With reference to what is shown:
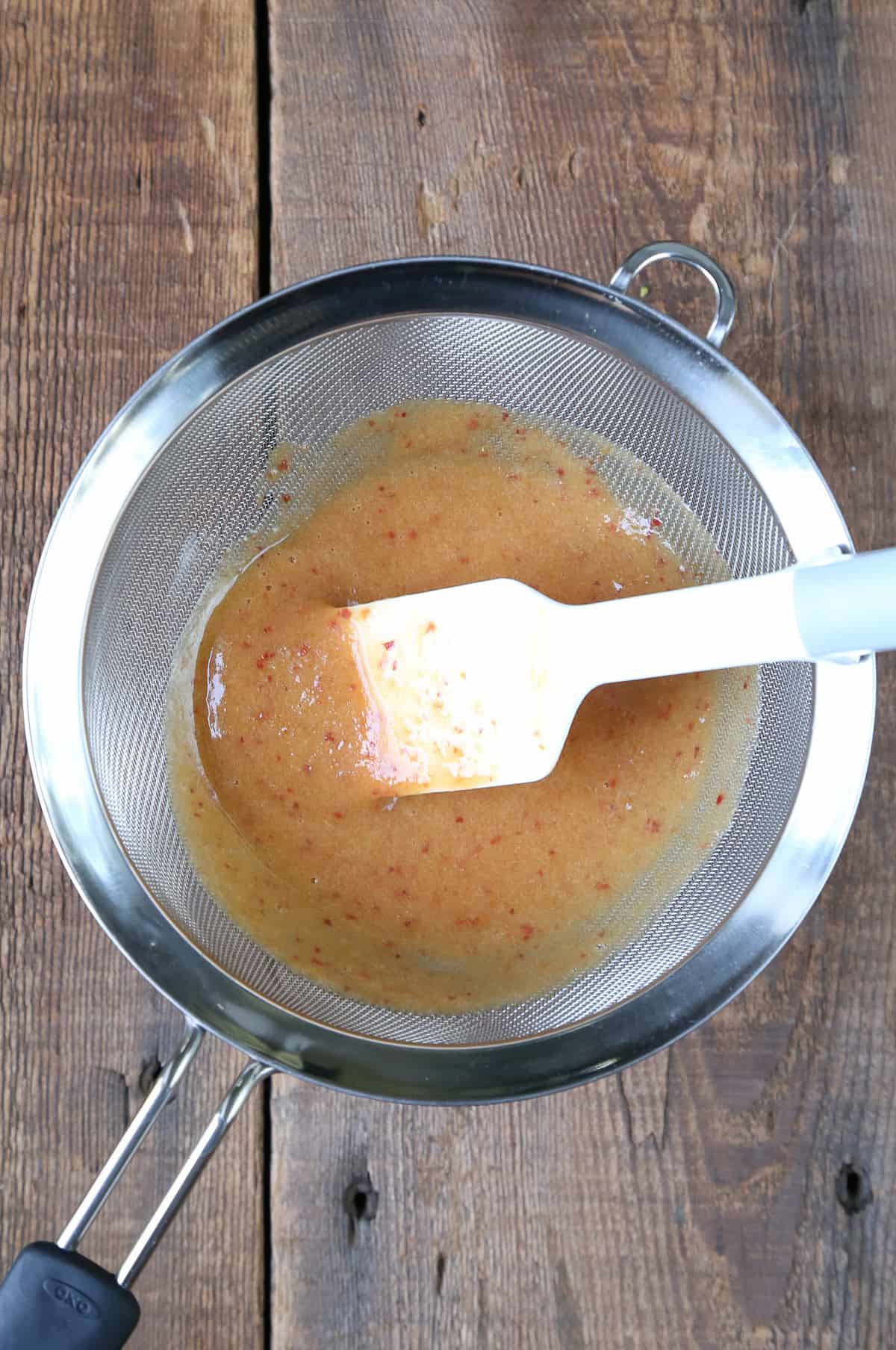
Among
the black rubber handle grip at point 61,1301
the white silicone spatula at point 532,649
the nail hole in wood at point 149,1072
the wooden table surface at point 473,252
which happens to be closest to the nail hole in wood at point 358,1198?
the wooden table surface at point 473,252

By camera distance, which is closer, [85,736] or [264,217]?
[85,736]

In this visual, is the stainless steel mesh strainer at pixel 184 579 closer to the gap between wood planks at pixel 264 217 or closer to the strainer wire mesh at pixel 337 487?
the strainer wire mesh at pixel 337 487

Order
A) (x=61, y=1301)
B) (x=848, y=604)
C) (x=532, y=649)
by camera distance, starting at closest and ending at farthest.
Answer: (x=848, y=604) → (x=61, y=1301) → (x=532, y=649)

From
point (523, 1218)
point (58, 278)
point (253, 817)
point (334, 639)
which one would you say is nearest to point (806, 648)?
point (334, 639)

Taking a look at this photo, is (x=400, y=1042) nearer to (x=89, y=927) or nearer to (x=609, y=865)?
(x=609, y=865)

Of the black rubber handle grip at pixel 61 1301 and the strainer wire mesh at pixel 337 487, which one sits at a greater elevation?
the strainer wire mesh at pixel 337 487

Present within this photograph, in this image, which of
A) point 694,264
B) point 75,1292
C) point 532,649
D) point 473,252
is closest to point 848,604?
point 532,649

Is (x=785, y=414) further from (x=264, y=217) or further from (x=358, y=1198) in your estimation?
(x=358, y=1198)
